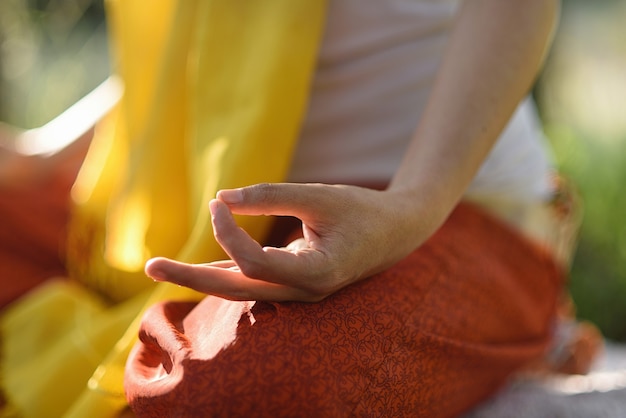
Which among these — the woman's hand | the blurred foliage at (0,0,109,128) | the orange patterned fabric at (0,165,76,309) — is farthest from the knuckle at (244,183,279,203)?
the blurred foliage at (0,0,109,128)

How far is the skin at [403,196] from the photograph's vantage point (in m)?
0.53

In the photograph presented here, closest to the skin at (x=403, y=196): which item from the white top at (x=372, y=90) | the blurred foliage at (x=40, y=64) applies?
the white top at (x=372, y=90)

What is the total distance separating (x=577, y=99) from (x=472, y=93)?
2.31 meters

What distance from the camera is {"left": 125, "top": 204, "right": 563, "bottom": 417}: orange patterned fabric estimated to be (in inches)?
21.0

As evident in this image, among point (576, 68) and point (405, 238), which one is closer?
point (405, 238)

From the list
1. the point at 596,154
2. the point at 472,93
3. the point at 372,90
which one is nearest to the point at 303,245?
the point at 472,93

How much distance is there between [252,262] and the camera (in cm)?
53

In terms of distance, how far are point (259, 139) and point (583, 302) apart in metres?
1.59

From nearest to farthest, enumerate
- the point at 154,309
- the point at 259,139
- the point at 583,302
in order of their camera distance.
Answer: the point at 154,309 → the point at 259,139 → the point at 583,302

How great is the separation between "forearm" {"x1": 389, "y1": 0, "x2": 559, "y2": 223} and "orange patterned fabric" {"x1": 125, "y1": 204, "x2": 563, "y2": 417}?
0.09m

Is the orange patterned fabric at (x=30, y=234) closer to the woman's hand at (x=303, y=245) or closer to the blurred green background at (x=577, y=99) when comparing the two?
the woman's hand at (x=303, y=245)

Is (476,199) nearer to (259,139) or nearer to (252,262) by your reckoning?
(259,139)

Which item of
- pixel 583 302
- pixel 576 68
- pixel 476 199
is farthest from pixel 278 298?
pixel 576 68

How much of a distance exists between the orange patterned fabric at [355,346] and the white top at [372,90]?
0.12 m
